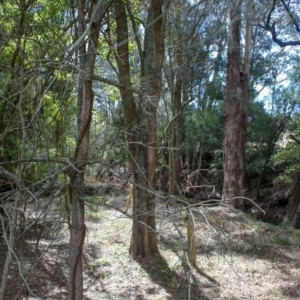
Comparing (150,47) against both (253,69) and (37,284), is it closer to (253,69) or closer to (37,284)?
(37,284)

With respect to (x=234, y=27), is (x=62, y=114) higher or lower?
lower

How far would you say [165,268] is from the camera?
20.4 feet

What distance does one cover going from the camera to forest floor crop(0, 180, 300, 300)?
5371 millimetres

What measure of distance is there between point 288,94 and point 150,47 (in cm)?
1037

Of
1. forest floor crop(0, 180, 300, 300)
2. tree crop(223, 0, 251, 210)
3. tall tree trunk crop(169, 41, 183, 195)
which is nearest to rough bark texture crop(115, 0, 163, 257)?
forest floor crop(0, 180, 300, 300)

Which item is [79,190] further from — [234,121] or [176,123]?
[176,123]

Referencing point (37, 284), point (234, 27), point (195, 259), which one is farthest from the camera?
point (234, 27)

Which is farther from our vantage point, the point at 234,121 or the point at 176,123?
the point at 176,123

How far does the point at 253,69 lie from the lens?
17484mm

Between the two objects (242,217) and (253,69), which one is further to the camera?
(253,69)

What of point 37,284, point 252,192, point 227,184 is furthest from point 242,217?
point 252,192

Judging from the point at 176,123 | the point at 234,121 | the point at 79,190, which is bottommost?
the point at 79,190

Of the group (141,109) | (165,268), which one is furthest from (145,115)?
(165,268)

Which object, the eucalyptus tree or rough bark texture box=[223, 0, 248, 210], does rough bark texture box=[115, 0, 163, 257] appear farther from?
rough bark texture box=[223, 0, 248, 210]
